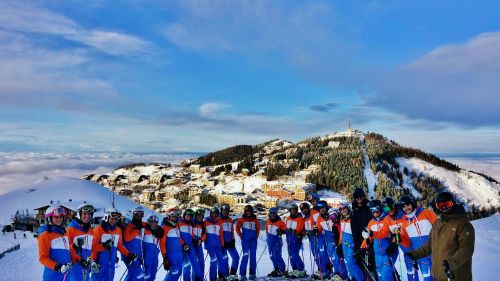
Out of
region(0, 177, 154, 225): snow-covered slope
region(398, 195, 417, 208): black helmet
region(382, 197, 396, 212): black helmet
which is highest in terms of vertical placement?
region(398, 195, 417, 208): black helmet

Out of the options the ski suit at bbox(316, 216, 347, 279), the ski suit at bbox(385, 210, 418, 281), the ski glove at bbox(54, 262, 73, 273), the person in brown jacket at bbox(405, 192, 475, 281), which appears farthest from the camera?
the ski suit at bbox(316, 216, 347, 279)

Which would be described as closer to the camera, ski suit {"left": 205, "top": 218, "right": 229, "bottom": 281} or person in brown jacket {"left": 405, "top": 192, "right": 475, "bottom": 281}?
person in brown jacket {"left": 405, "top": 192, "right": 475, "bottom": 281}

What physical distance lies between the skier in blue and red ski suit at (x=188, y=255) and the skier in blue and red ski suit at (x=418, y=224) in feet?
18.0

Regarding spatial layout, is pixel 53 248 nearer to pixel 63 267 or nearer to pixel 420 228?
pixel 63 267

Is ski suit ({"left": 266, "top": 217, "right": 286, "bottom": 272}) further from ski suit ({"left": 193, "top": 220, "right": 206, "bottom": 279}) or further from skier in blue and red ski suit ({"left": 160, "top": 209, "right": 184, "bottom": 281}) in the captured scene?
skier in blue and red ski suit ({"left": 160, "top": 209, "right": 184, "bottom": 281})

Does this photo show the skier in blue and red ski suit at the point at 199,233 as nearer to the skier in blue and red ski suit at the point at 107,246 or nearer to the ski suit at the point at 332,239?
the skier in blue and red ski suit at the point at 107,246

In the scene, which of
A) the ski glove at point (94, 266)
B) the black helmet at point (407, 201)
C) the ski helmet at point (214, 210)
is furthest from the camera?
the ski helmet at point (214, 210)

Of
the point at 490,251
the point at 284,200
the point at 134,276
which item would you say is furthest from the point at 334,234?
the point at 284,200

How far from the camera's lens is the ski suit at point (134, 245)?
364 inches

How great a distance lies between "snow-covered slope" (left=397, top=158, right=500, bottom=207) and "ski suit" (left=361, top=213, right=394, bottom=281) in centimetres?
17232

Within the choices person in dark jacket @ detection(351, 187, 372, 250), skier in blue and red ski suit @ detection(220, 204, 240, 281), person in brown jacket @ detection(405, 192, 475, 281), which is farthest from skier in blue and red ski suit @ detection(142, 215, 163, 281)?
person in brown jacket @ detection(405, 192, 475, 281)

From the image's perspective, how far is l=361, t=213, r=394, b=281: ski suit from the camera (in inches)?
346

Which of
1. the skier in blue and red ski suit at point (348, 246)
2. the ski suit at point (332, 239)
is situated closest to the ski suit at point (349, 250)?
the skier in blue and red ski suit at point (348, 246)

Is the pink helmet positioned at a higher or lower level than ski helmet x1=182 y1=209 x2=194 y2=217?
higher
